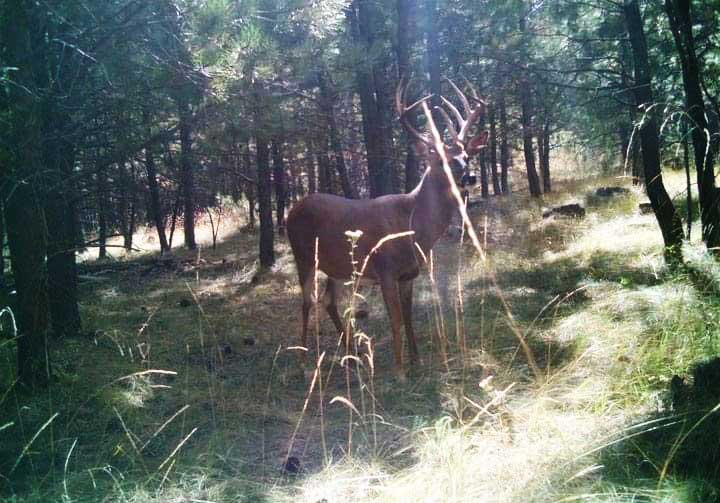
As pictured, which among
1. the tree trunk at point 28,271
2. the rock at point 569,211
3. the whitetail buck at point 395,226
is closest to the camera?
the tree trunk at point 28,271

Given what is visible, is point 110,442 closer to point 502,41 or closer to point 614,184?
point 502,41

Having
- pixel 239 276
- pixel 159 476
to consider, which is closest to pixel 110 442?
pixel 159 476

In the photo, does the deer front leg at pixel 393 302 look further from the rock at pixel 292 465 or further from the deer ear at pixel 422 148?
the rock at pixel 292 465

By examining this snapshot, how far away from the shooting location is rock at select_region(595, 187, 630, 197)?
15.1 meters

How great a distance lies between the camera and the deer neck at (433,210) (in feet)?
20.8

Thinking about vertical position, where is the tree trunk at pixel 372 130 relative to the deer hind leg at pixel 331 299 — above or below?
above


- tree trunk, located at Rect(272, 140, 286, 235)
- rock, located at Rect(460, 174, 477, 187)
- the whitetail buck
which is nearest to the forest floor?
the whitetail buck

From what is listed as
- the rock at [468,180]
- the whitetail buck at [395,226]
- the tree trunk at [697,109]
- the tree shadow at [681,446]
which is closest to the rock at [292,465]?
the tree shadow at [681,446]

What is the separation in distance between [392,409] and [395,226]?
2.12 meters

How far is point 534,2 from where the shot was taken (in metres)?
9.16

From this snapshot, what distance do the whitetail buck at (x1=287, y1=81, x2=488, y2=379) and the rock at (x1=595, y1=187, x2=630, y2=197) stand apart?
990 cm

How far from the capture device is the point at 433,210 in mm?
6367

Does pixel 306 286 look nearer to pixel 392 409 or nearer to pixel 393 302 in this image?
pixel 393 302

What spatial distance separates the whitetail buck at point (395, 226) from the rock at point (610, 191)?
990 cm
